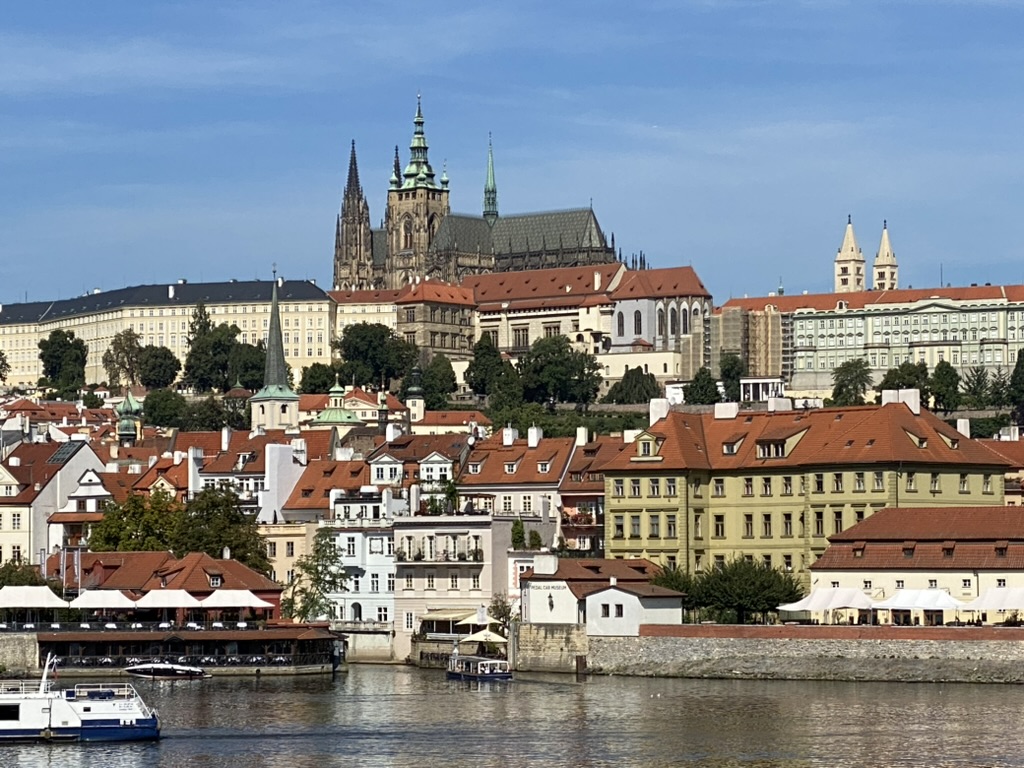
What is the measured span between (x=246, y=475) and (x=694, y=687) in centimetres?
3587

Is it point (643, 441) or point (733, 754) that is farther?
point (643, 441)

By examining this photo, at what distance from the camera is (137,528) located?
97375 millimetres

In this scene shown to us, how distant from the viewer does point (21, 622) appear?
287 ft

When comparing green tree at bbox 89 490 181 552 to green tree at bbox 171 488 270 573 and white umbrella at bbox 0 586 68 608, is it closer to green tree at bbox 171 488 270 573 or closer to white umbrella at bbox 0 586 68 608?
green tree at bbox 171 488 270 573

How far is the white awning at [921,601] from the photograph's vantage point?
259 feet

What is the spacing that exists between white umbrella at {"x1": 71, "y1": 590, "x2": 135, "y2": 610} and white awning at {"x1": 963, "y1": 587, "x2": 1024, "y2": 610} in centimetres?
2666

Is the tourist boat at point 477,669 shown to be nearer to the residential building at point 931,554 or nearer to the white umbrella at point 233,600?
the white umbrella at point 233,600

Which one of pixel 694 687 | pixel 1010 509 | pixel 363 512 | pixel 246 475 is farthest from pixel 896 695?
pixel 246 475

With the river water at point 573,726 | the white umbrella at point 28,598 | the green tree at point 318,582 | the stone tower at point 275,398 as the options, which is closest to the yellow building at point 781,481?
the green tree at point 318,582

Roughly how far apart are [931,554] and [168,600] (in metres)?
24.3

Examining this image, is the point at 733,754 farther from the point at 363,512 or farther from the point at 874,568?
the point at 363,512

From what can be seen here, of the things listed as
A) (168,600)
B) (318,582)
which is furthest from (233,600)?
(318,582)

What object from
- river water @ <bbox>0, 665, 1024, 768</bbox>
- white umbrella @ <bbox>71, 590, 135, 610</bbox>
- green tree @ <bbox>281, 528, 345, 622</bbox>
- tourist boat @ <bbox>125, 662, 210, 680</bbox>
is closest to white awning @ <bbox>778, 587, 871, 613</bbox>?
river water @ <bbox>0, 665, 1024, 768</bbox>

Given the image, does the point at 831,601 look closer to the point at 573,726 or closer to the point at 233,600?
the point at 573,726
